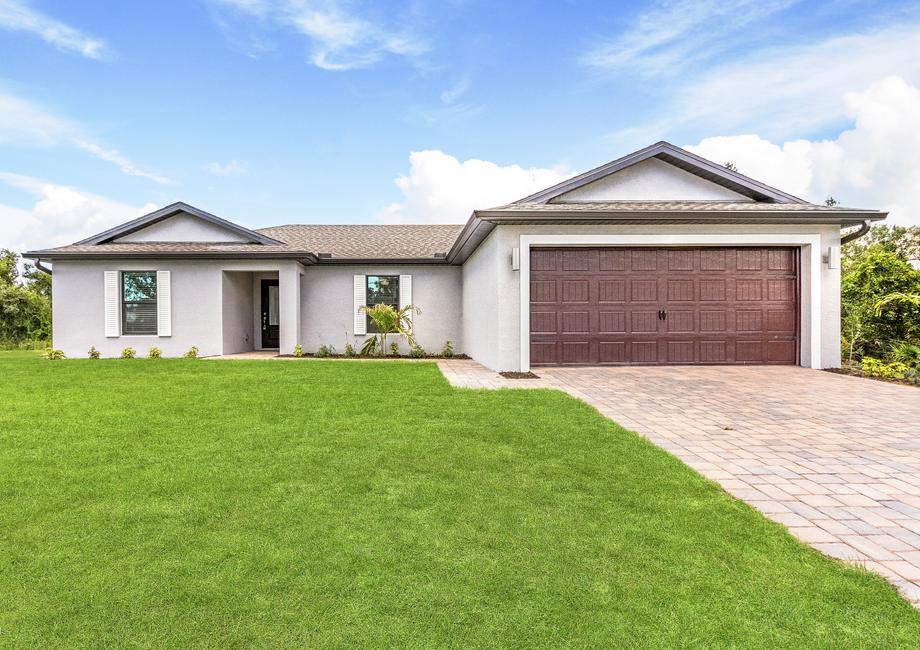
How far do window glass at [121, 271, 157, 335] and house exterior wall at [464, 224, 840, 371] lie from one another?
31.2ft

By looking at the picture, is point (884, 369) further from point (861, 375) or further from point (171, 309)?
point (171, 309)

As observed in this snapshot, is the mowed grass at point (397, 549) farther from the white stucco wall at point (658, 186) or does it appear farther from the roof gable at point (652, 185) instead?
the white stucco wall at point (658, 186)

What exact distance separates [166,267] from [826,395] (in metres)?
14.9

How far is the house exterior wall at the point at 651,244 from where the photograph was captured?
29.5 ft

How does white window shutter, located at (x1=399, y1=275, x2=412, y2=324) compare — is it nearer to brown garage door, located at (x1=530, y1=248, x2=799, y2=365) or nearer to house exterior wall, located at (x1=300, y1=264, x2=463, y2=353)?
house exterior wall, located at (x1=300, y1=264, x2=463, y2=353)

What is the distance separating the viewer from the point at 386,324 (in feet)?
41.6

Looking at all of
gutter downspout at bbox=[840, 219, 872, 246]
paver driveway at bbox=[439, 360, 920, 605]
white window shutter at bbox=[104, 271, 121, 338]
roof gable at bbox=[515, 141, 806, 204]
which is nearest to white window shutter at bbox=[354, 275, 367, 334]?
paver driveway at bbox=[439, 360, 920, 605]

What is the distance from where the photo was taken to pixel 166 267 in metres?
12.5

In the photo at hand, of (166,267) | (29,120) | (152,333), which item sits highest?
(29,120)

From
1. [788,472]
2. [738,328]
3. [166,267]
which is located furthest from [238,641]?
[166,267]

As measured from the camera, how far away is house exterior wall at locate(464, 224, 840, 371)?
9000 mm

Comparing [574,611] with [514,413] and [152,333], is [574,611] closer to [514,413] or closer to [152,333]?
[514,413]

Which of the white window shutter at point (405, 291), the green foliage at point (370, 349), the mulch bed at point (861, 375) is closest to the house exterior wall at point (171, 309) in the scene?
the green foliage at point (370, 349)

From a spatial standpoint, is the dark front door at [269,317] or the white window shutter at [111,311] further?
the dark front door at [269,317]
